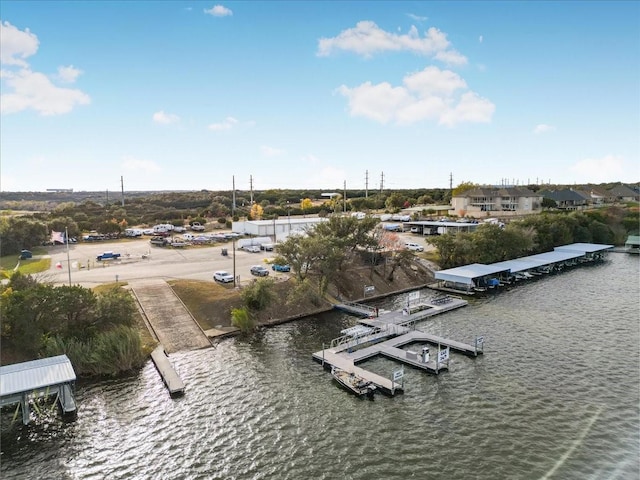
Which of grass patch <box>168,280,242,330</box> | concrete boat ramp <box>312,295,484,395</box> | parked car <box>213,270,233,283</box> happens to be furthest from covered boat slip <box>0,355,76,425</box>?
parked car <box>213,270,233,283</box>

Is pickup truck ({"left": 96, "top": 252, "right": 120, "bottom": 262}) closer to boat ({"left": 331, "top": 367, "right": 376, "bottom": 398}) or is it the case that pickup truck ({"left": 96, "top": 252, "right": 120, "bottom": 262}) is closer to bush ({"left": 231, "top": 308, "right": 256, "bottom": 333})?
bush ({"left": 231, "top": 308, "right": 256, "bottom": 333})

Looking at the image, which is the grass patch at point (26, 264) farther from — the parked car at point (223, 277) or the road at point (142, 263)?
the parked car at point (223, 277)

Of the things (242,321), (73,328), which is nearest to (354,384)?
(242,321)

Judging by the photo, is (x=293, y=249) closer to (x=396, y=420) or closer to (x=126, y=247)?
(x=396, y=420)

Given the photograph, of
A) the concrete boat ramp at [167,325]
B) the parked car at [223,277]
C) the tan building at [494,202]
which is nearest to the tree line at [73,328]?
the concrete boat ramp at [167,325]

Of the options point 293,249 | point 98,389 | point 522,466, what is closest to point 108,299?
point 98,389

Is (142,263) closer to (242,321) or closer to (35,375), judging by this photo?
(242,321)
